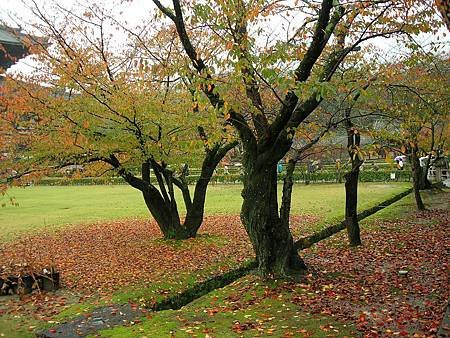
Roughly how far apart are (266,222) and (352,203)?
3699 millimetres

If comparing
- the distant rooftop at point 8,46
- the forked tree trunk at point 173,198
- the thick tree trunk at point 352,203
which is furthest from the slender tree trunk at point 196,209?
the distant rooftop at point 8,46

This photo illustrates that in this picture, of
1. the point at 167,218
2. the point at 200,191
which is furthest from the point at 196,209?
the point at 167,218

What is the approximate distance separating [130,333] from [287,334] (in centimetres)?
228

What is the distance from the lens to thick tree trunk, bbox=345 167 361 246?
10.8 meters

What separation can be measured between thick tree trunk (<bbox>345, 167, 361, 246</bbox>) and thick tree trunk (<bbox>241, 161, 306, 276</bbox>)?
304cm

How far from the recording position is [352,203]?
11.0 m

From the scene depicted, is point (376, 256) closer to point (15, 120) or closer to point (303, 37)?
point (303, 37)

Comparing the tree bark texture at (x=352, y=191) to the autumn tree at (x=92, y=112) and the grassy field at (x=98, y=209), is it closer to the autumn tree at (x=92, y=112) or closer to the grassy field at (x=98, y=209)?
the autumn tree at (x=92, y=112)

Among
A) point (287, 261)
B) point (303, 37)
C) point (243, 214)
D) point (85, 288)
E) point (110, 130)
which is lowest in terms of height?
point (85, 288)

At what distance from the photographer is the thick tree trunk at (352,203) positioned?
1077cm

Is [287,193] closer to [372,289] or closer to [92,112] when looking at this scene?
[372,289]

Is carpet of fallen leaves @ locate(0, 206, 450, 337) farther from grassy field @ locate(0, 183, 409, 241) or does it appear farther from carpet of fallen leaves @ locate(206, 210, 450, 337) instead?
grassy field @ locate(0, 183, 409, 241)

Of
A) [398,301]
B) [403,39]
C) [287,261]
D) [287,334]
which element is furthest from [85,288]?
[403,39]

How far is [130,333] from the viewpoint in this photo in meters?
6.57
